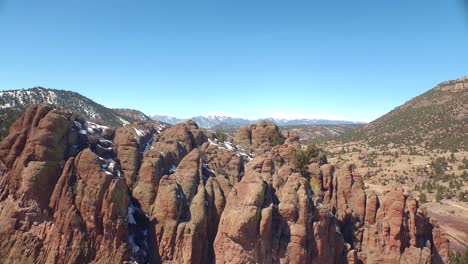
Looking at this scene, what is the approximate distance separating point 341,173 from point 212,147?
54.7 feet

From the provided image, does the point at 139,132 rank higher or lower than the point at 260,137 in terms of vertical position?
higher

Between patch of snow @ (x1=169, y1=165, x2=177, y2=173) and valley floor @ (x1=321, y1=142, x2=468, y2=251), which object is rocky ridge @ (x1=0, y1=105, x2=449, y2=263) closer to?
patch of snow @ (x1=169, y1=165, x2=177, y2=173)

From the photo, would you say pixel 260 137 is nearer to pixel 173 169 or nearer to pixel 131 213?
pixel 173 169

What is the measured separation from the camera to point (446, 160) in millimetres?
147000

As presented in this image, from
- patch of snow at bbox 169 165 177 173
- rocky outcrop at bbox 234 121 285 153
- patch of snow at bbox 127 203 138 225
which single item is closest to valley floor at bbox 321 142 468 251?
rocky outcrop at bbox 234 121 285 153

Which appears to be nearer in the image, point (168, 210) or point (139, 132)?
point (168, 210)

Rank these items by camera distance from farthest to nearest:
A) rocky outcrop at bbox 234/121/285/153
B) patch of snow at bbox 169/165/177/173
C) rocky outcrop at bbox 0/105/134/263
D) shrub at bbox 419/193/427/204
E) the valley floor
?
shrub at bbox 419/193/427/204
the valley floor
rocky outcrop at bbox 234/121/285/153
patch of snow at bbox 169/165/177/173
rocky outcrop at bbox 0/105/134/263

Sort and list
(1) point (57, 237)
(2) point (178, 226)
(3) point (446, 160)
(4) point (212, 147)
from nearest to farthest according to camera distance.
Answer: (1) point (57, 237) → (2) point (178, 226) → (4) point (212, 147) → (3) point (446, 160)

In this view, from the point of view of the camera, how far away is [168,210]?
1420 inches

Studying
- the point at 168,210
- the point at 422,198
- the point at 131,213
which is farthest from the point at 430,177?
the point at 131,213

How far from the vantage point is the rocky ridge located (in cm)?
3256

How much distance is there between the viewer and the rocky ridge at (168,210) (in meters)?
32.6

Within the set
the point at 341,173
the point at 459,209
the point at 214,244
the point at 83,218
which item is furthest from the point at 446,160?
the point at 83,218

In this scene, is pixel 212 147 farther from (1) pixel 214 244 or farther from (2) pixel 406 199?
(2) pixel 406 199
